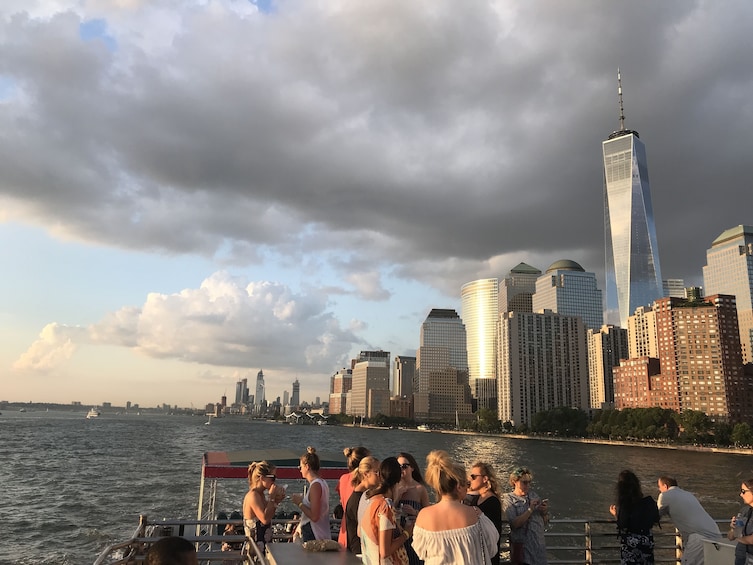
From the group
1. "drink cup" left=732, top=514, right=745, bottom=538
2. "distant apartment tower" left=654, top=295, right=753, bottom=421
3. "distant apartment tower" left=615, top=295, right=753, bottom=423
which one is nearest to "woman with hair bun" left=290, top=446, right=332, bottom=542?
"drink cup" left=732, top=514, right=745, bottom=538

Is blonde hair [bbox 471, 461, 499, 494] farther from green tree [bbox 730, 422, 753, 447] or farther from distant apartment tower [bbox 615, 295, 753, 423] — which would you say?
distant apartment tower [bbox 615, 295, 753, 423]

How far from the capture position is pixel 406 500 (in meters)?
6.50

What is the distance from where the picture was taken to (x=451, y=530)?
15.8 feet

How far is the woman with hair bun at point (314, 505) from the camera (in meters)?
7.71

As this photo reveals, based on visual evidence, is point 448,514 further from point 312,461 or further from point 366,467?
point 312,461

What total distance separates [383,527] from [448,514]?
715 mm

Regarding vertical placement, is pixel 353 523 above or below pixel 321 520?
above

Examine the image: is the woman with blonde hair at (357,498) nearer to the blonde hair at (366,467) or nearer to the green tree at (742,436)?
the blonde hair at (366,467)

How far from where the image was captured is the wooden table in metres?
5.78

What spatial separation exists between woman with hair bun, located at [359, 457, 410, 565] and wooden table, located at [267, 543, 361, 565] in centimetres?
37

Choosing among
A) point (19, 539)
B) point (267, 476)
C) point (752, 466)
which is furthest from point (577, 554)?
point (752, 466)

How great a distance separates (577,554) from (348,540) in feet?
75.6

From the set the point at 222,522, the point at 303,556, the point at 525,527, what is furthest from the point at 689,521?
the point at 222,522

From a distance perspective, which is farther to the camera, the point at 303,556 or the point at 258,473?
the point at 258,473
